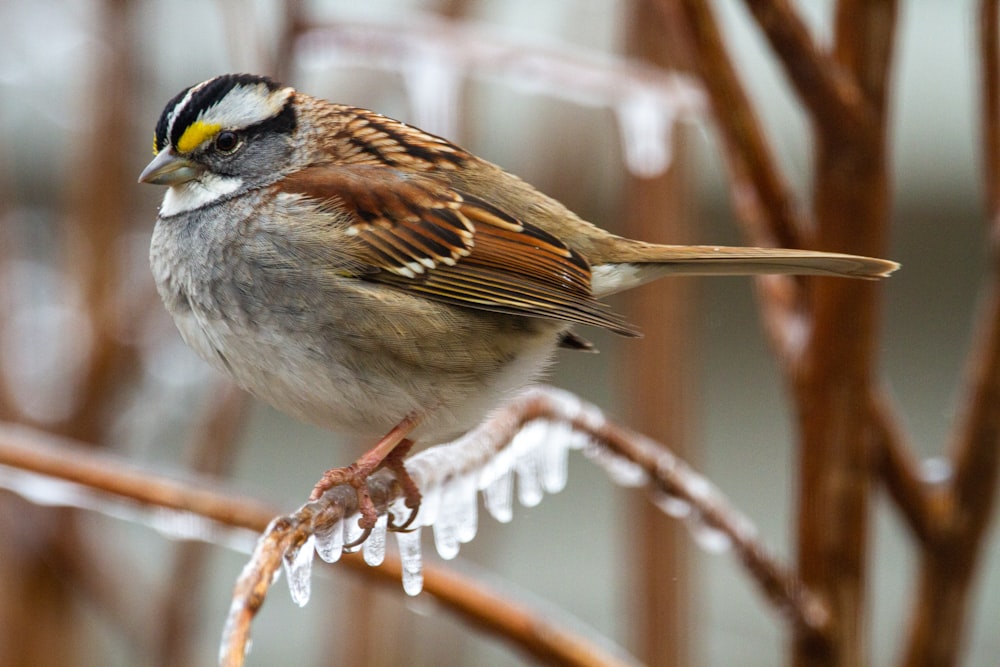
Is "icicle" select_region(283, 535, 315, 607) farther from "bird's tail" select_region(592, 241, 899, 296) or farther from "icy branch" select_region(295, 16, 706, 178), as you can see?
"icy branch" select_region(295, 16, 706, 178)

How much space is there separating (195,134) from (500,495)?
0.73 m

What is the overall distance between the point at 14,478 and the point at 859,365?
1048 millimetres

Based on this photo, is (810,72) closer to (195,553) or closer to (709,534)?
(709,534)

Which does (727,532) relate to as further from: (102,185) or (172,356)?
(172,356)

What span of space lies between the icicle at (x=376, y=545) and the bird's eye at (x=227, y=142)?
0.74 meters

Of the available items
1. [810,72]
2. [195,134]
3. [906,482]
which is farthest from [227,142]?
[906,482]

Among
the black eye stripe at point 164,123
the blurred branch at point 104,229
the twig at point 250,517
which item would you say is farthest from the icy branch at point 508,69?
the twig at point 250,517

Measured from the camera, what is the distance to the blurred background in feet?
7.59

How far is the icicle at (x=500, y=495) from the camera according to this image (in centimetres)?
157

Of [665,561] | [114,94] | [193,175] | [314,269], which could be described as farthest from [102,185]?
[665,561]

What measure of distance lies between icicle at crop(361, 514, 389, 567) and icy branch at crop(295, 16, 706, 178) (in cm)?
92

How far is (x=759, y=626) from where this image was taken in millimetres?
4742

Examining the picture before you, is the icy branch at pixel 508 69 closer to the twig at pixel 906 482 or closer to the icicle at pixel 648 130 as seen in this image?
the icicle at pixel 648 130

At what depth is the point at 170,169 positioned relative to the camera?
1816 millimetres
